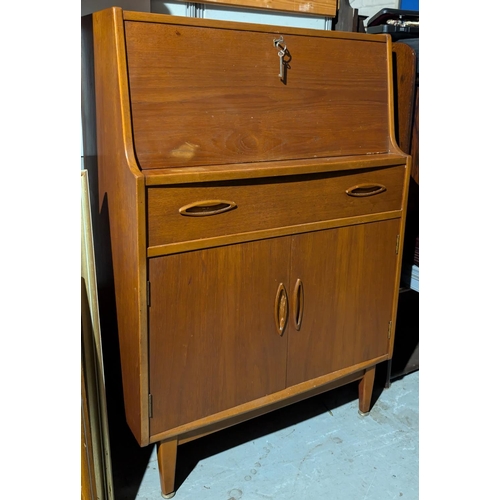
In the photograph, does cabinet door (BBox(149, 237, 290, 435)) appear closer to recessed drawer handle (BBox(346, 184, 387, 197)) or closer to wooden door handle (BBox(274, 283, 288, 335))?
wooden door handle (BBox(274, 283, 288, 335))

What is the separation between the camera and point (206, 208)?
168 centimetres

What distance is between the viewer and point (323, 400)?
2451 millimetres

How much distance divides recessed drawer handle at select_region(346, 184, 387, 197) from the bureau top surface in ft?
0.43

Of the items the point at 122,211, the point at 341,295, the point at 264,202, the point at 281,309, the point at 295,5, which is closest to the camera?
the point at 122,211

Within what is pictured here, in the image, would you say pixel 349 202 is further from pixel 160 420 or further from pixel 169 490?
pixel 169 490

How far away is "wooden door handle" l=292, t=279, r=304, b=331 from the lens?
76.1 inches

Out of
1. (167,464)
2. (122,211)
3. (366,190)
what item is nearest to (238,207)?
(122,211)

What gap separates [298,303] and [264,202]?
391mm

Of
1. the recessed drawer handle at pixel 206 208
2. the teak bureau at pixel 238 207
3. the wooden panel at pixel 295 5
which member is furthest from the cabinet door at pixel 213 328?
the wooden panel at pixel 295 5

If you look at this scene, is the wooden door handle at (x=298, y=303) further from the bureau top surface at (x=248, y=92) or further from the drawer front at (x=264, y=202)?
the bureau top surface at (x=248, y=92)

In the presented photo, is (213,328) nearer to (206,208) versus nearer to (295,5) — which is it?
(206,208)

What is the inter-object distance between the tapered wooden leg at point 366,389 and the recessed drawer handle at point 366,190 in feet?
2.39
